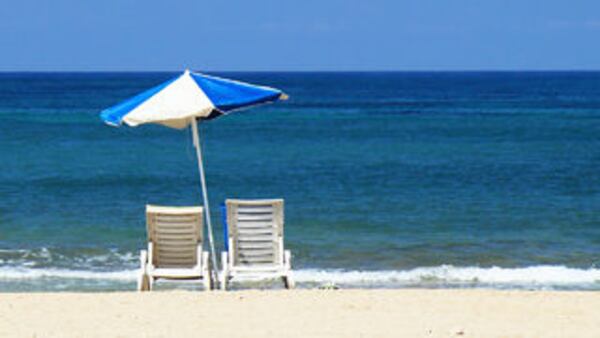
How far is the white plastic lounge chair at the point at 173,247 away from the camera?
10.6m

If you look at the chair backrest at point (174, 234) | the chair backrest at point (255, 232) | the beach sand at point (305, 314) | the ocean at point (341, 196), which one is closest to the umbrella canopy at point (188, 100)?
the chair backrest at point (174, 234)

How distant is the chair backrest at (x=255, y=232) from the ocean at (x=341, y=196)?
2303 mm

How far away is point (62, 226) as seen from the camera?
17797 mm

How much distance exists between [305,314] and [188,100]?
2.38 metres

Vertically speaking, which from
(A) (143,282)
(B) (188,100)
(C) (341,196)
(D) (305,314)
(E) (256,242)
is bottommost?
(D) (305,314)

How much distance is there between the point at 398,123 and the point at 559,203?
2566cm

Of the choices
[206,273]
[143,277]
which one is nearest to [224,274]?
[206,273]

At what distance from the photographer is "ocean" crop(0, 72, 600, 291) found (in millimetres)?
14518

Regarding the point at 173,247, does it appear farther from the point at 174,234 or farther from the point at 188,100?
the point at 188,100

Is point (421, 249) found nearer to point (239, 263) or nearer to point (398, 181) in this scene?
point (239, 263)

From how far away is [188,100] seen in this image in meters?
10.1

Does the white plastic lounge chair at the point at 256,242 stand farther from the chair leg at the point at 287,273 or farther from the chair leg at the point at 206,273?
the chair leg at the point at 206,273

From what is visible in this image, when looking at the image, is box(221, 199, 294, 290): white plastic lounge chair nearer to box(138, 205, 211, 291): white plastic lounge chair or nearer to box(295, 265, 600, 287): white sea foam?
box(138, 205, 211, 291): white plastic lounge chair

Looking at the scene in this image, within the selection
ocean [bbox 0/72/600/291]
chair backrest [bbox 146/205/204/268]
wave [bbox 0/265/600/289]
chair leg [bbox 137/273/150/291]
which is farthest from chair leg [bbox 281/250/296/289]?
wave [bbox 0/265/600/289]
